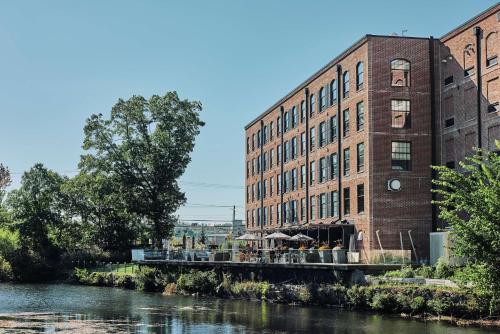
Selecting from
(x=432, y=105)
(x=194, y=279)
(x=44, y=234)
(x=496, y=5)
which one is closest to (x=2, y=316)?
(x=194, y=279)

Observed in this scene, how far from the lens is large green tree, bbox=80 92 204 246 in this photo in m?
69.7

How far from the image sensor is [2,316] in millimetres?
34312

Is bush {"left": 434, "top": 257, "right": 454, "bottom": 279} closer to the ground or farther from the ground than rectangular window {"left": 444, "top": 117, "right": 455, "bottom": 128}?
closer to the ground

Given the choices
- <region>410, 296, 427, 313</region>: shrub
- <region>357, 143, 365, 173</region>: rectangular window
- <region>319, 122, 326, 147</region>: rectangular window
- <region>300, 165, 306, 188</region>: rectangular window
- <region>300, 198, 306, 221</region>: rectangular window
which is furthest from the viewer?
<region>300, 165, 306, 188</region>: rectangular window

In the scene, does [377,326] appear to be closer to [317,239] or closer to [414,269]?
[414,269]

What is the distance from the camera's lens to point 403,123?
46.1 metres

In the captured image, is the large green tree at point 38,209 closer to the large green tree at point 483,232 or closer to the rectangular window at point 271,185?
the rectangular window at point 271,185

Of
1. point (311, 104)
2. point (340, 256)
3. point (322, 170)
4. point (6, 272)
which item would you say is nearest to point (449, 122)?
point (322, 170)

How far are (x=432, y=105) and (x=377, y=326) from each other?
2132 cm

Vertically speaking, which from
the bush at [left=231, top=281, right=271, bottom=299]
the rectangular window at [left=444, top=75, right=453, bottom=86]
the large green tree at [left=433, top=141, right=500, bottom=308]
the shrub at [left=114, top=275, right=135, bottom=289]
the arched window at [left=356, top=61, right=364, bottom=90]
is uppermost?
the arched window at [left=356, top=61, right=364, bottom=90]

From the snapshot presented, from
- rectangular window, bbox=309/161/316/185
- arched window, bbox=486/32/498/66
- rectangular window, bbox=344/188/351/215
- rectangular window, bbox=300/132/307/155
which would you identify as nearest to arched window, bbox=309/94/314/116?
rectangular window, bbox=300/132/307/155

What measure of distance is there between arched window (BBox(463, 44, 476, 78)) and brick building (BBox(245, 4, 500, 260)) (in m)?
0.07

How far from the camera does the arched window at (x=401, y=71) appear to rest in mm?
45781

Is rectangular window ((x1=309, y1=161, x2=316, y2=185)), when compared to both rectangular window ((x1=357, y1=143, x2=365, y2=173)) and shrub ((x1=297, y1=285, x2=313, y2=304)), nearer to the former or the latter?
rectangular window ((x1=357, y1=143, x2=365, y2=173))
